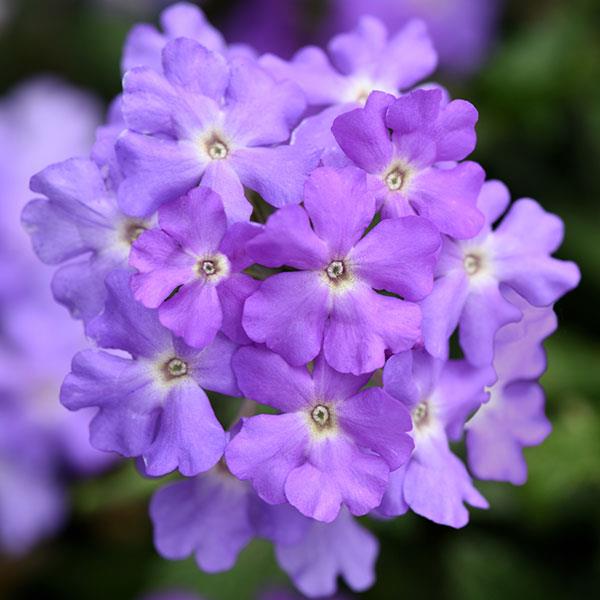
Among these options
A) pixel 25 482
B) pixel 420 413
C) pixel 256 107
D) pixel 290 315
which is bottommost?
pixel 25 482

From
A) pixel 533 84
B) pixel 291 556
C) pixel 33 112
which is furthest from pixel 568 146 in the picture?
pixel 291 556

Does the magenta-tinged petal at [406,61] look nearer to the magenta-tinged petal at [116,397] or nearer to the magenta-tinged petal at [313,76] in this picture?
the magenta-tinged petal at [313,76]

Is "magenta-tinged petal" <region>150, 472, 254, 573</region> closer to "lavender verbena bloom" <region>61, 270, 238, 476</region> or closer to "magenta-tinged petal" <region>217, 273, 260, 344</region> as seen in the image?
"lavender verbena bloom" <region>61, 270, 238, 476</region>

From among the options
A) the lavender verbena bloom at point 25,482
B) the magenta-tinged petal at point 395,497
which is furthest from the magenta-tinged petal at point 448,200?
the lavender verbena bloom at point 25,482

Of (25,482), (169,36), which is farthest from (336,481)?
(25,482)

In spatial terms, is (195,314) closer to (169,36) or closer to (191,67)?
(191,67)

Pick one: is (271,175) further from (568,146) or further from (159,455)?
(568,146)
